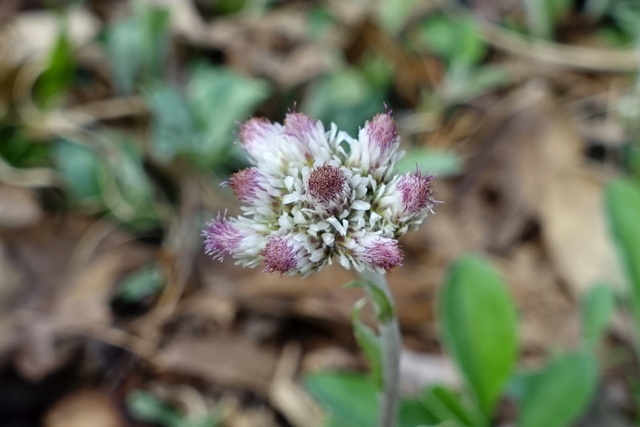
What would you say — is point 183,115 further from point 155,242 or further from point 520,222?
point 520,222

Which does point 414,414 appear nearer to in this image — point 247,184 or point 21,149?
point 247,184

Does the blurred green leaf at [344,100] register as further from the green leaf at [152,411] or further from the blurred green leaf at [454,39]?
the green leaf at [152,411]

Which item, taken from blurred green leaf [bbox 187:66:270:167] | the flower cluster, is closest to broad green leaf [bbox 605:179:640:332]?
the flower cluster

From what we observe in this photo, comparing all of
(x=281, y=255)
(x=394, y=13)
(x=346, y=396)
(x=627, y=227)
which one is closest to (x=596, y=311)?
(x=627, y=227)

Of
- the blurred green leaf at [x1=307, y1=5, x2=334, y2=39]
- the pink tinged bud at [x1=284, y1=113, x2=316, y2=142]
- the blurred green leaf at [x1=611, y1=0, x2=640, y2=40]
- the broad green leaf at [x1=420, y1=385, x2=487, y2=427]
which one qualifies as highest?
the blurred green leaf at [x1=611, y1=0, x2=640, y2=40]

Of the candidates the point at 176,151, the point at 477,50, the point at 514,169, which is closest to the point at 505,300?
the point at 514,169

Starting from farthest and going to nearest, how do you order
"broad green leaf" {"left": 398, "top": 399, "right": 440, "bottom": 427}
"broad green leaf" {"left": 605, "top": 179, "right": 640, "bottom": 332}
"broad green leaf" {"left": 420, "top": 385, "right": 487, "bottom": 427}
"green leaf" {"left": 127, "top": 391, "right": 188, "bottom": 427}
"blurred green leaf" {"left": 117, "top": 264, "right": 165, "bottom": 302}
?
"blurred green leaf" {"left": 117, "top": 264, "right": 165, "bottom": 302} < "green leaf" {"left": 127, "top": 391, "right": 188, "bottom": 427} < "broad green leaf" {"left": 605, "top": 179, "right": 640, "bottom": 332} < "broad green leaf" {"left": 398, "top": 399, "right": 440, "bottom": 427} < "broad green leaf" {"left": 420, "top": 385, "right": 487, "bottom": 427}

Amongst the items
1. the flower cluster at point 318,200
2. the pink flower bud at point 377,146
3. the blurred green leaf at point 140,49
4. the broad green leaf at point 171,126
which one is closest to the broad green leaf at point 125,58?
the blurred green leaf at point 140,49

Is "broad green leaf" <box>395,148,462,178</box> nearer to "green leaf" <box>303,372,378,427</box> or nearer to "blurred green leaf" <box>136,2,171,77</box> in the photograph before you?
"green leaf" <box>303,372,378,427</box>
